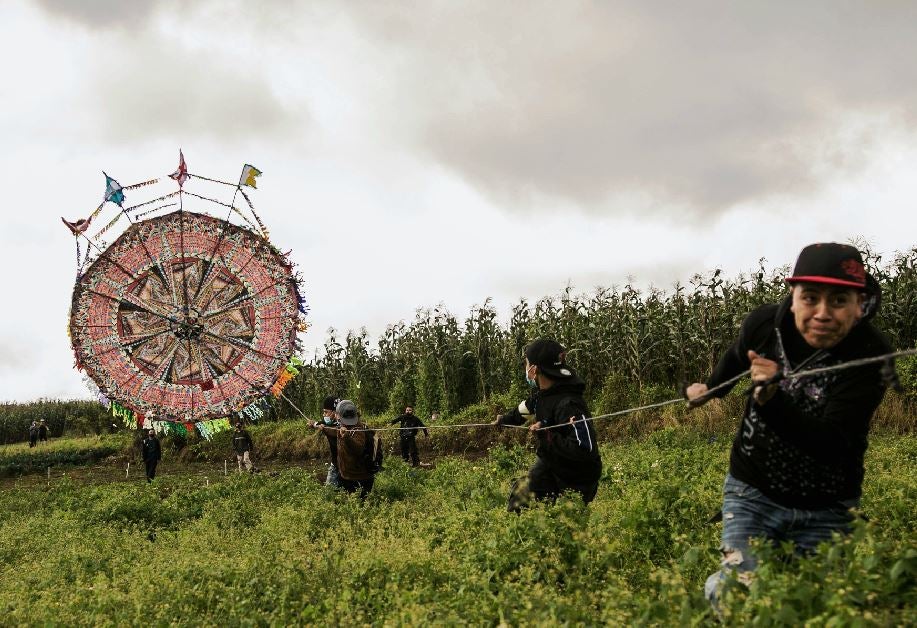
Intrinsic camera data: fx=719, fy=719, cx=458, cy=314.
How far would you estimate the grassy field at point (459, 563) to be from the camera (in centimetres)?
312

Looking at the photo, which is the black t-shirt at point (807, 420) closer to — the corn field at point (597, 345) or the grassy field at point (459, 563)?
the grassy field at point (459, 563)

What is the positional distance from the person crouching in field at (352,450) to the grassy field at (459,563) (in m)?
0.34

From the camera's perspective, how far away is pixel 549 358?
6.23 metres

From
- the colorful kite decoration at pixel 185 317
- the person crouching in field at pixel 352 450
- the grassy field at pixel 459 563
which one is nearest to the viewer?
the grassy field at pixel 459 563

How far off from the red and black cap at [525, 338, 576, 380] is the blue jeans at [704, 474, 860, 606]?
2.67 meters

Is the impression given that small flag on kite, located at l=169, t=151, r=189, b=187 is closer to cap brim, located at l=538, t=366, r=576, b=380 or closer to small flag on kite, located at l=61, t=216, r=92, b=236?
small flag on kite, located at l=61, t=216, r=92, b=236

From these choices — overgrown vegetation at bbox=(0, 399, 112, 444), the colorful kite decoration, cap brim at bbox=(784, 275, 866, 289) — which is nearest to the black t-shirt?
cap brim at bbox=(784, 275, 866, 289)

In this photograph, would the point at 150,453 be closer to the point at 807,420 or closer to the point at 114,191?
the point at 114,191

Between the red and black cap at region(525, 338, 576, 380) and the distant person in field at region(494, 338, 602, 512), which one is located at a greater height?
the red and black cap at region(525, 338, 576, 380)

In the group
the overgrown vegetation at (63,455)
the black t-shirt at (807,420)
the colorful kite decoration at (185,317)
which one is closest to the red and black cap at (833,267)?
the black t-shirt at (807,420)

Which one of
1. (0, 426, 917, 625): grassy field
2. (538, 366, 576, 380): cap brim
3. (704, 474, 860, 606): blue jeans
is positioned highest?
(538, 366, 576, 380): cap brim

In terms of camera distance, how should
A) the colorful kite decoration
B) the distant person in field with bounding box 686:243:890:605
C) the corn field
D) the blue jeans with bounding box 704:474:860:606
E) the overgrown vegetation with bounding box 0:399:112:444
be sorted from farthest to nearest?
the overgrown vegetation with bounding box 0:399:112:444 < the corn field < the colorful kite decoration < the blue jeans with bounding box 704:474:860:606 < the distant person in field with bounding box 686:243:890:605

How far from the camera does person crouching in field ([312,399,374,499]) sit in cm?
1005

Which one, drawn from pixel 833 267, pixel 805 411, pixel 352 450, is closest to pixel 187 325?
pixel 352 450
